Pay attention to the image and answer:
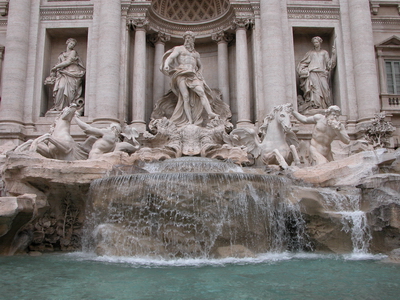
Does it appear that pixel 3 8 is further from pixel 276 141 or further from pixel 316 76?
pixel 316 76

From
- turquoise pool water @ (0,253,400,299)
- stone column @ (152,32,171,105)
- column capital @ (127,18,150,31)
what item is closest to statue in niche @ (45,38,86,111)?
column capital @ (127,18,150,31)

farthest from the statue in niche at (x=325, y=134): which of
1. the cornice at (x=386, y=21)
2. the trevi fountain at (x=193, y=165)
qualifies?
the cornice at (x=386, y=21)

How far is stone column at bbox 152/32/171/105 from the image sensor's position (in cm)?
1582

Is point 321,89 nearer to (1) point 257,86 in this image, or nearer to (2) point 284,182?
(1) point 257,86

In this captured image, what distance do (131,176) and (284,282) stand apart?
3.88 meters

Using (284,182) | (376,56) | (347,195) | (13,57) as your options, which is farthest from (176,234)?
(376,56)

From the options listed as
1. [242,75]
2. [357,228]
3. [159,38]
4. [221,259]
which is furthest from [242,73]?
[221,259]

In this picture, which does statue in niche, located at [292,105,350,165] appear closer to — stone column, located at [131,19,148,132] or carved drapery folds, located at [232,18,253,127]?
carved drapery folds, located at [232,18,253,127]

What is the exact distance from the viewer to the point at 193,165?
399 inches

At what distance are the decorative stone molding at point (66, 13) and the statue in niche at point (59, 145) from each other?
228 inches

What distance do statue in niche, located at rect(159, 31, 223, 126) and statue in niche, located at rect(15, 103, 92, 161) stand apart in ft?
12.1

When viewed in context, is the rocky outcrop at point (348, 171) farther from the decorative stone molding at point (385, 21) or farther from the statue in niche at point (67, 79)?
→ the decorative stone molding at point (385, 21)

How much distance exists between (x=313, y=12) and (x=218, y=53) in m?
4.05

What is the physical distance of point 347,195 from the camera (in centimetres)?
793
